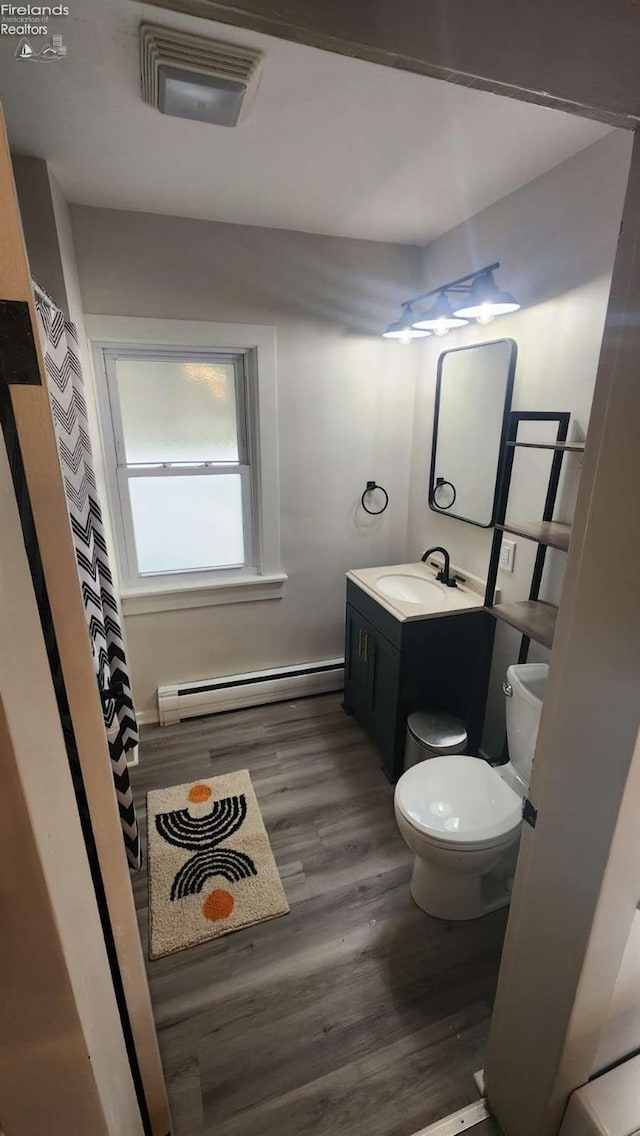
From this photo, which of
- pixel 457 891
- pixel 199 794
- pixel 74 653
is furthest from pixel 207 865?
pixel 74 653

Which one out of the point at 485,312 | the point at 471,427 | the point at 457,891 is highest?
the point at 485,312

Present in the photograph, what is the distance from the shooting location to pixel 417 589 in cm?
225

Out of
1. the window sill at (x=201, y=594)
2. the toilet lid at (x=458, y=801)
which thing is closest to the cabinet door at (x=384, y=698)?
the toilet lid at (x=458, y=801)

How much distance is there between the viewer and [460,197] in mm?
1745

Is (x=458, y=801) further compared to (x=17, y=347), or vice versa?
(x=458, y=801)

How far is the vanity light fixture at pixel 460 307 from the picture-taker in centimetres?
161

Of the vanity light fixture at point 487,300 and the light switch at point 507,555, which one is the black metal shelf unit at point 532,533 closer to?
the light switch at point 507,555

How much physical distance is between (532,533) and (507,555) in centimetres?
38

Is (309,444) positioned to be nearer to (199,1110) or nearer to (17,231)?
(17,231)

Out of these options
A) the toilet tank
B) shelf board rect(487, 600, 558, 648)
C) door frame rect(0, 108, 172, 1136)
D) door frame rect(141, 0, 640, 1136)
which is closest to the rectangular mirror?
shelf board rect(487, 600, 558, 648)

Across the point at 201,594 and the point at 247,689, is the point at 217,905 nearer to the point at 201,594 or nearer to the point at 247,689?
the point at 247,689

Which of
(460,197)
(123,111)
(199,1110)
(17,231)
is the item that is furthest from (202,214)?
(199,1110)

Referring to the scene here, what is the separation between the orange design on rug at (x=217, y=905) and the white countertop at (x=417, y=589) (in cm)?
115

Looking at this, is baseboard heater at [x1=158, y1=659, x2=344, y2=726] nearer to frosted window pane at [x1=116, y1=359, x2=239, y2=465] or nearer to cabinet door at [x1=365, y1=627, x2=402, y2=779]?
cabinet door at [x1=365, y1=627, x2=402, y2=779]
